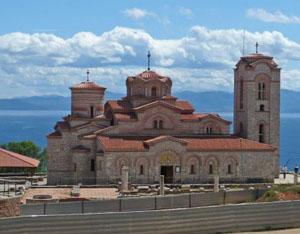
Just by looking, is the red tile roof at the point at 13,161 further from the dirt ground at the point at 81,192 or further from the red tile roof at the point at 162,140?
the red tile roof at the point at 162,140

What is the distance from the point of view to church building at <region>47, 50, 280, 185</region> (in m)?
50.0

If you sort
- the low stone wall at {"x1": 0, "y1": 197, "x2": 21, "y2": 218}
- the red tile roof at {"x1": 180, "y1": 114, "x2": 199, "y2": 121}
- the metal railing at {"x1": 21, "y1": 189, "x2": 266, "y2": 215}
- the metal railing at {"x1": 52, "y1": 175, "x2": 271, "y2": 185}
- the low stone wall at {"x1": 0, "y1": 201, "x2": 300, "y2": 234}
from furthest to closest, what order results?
1. the red tile roof at {"x1": 180, "y1": 114, "x2": 199, "y2": 121}
2. the metal railing at {"x1": 52, "y1": 175, "x2": 271, "y2": 185}
3. the metal railing at {"x1": 21, "y1": 189, "x2": 266, "y2": 215}
4. the low stone wall at {"x1": 0, "y1": 201, "x2": 300, "y2": 234}
5. the low stone wall at {"x1": 0, "y1": 197, "x2": 21, "y2": 218}

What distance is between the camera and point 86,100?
52.8 meters

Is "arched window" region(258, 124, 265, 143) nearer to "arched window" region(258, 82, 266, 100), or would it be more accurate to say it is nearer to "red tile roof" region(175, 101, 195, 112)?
"arched window" region(258, 82, 266, 100)

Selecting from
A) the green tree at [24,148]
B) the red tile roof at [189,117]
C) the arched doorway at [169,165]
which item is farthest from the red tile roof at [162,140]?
the green tree at [24,148]

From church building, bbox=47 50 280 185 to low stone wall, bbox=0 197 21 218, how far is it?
24809 millimetres

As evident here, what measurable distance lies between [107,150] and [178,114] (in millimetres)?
6953

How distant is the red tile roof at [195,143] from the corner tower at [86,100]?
329cm

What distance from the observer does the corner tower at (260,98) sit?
180 feet

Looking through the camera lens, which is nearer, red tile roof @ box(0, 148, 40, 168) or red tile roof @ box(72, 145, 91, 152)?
red tile roof @ box(0, 148, 40, 168)

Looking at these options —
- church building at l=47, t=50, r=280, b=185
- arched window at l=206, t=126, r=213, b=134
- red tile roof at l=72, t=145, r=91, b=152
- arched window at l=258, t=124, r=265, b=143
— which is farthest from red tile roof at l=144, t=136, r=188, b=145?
arched window at l=258, t=124, r=265, b=143

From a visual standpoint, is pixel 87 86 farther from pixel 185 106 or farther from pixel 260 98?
pixel 260 98

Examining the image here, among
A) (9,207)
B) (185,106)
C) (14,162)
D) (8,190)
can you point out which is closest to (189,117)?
(185,106)

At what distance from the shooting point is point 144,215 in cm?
2511
